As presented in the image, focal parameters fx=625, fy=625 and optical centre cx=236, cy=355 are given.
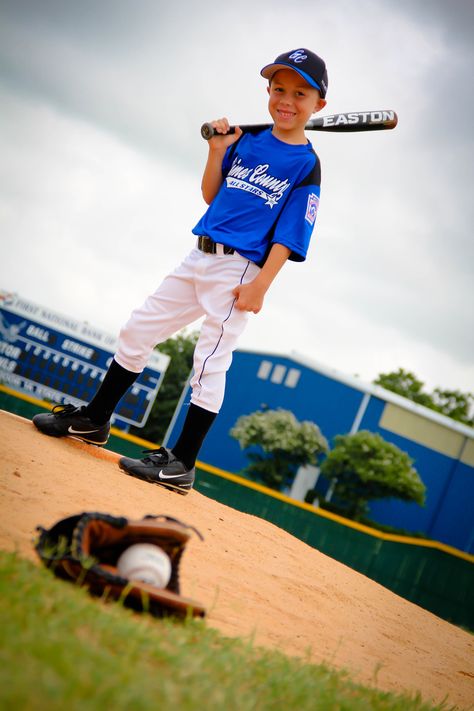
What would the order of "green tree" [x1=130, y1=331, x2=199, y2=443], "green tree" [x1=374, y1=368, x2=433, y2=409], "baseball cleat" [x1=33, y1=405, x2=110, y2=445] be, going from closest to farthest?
1. "baseball cleat" [x1=33, y1=405, x2=110, y2=445]
2. "green tree" [x1=130, y1=331, x2=199, y2=443]
3. "green tree" [x1=374, y1=368, x2=433, y2=409]

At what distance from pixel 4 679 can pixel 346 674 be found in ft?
4.47

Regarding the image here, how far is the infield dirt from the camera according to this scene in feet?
7.24

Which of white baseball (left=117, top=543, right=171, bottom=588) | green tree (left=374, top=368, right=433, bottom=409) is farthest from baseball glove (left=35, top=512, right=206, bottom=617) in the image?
green tree (left=374, top=368, right=433, bottom=409)

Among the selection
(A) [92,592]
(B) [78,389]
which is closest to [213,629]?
(A) [92,592]

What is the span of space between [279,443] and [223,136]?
2012cm

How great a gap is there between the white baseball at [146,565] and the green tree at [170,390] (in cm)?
2926

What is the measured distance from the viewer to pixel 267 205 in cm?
323

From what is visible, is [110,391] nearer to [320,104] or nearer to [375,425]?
[320,104]

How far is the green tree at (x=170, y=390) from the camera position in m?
32.1

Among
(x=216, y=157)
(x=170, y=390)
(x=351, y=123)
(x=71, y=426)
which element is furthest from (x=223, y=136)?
(x=170, y=390)

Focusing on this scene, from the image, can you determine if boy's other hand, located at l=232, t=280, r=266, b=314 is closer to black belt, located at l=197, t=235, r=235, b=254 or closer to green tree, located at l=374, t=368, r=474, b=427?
black belt, located at l=197, t=235, r=235, b=254

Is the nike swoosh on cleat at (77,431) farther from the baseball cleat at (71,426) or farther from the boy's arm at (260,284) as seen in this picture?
the boy's arm at (260,284)

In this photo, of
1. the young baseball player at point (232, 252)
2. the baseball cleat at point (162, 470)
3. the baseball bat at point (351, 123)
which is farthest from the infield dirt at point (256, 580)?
the baseball bat at point (351, 123)

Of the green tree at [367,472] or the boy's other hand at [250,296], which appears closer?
the boy's other hand at [250,296]
